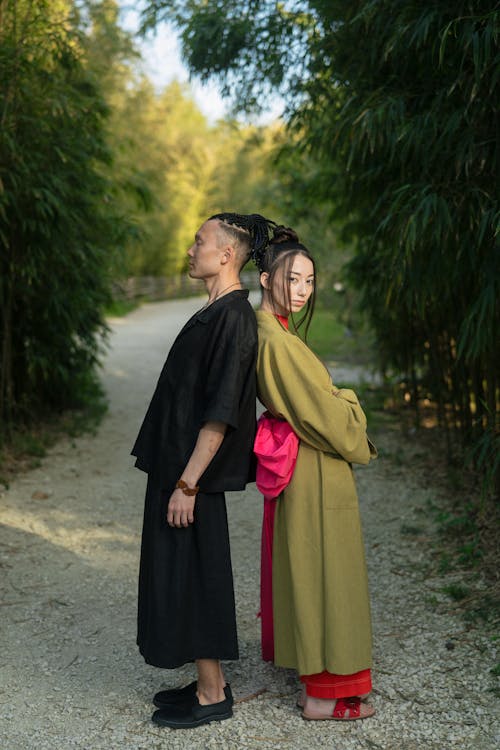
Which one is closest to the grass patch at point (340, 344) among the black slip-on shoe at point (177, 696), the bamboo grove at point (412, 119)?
the bamboo grove at point (412, 119)

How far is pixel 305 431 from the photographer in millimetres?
2467

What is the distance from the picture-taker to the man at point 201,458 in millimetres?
2418

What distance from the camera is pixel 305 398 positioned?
243cm

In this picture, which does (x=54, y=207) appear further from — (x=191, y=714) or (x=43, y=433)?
(x=191, y=714)

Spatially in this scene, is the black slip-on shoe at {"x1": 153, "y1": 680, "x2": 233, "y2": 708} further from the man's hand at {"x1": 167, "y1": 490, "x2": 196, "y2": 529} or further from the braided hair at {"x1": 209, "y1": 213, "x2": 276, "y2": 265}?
the braided hair at {"x1": 209, "y1": 213, "x2": 276, "y2": 265}

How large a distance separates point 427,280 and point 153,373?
6.39m

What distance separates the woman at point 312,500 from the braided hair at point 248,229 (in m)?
0.04

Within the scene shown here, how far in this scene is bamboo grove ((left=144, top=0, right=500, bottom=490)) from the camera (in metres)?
3.42

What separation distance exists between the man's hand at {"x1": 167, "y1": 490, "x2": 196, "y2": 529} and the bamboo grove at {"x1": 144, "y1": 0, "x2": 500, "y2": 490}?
5.10 feet

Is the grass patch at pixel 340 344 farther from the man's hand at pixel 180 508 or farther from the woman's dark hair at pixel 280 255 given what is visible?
the man's hand at pixel 180 508

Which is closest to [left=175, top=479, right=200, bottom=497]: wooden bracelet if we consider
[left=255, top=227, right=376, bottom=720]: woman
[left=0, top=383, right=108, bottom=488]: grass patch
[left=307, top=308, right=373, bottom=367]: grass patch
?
[left=255, top=227, right=376, bottom=720]: woman

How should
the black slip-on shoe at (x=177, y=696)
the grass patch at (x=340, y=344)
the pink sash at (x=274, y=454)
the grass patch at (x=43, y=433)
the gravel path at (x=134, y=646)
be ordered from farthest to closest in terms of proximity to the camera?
the grass patch at (x=340, y=344)
the grass patch at (x=43, y=433)
the black slip-on shoe at (x=177, y=696)
the gravel path at (x=134, y=646)
the pink sash at (x=274, y=454)

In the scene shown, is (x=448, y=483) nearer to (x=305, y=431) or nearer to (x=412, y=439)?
(x=412, y=439)

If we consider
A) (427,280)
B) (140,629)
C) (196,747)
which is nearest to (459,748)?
(196,747)
